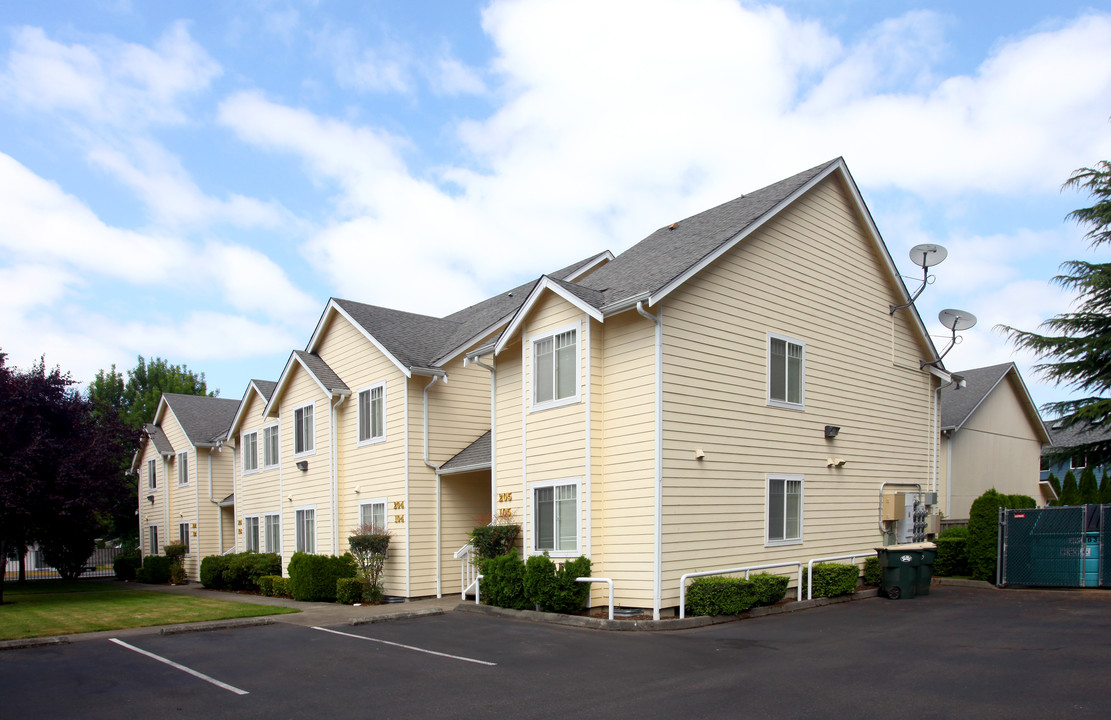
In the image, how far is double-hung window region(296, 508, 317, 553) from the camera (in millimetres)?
25117

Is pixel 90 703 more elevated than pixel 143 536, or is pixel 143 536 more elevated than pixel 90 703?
pixel 90 703

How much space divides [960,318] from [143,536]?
39209 mm

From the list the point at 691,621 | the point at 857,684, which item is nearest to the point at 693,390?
the point at 691,621

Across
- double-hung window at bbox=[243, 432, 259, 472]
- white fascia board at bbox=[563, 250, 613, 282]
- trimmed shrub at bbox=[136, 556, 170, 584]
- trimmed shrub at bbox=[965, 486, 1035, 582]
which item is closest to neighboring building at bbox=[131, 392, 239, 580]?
trimmed shrub at bbox=[136, 556, 170, 584]

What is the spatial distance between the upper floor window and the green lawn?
515cm

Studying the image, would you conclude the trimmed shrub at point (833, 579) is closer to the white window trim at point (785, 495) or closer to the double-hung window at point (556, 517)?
the white window trim at point (785, 495)

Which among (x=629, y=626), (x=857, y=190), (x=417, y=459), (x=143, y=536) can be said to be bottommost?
(x=143, y=536)

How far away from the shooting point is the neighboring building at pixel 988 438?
27.0 m

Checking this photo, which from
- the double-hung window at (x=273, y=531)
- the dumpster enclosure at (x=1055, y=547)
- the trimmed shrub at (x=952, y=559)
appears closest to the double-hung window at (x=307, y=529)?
the double-hung window at (x=273, y=531)

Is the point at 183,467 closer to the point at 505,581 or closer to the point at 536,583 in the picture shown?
the point at 505,581

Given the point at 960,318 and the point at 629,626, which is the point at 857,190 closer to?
the point at 960,318

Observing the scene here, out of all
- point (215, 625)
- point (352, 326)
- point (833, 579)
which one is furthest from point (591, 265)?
point (215, 625)

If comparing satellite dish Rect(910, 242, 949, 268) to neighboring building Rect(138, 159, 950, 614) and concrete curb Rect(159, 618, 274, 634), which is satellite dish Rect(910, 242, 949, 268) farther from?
concrete curb Rect(159, 618, 274, 634)

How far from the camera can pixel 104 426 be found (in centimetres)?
2712
